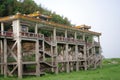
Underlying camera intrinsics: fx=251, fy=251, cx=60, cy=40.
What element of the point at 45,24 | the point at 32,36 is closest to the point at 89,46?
the point at 45,24

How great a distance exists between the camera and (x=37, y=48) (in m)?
34.6

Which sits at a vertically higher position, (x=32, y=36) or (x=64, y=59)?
(x=32, y=36)

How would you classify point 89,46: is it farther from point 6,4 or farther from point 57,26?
point 6,4

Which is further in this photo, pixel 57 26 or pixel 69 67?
pixel 69 67

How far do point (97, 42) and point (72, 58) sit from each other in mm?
12776

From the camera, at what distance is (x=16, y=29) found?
31953mm

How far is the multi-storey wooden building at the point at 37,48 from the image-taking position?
31961mm

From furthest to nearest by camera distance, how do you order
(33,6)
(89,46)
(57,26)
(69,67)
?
(33,6) → (89,46) → (69,67) → (57,26)

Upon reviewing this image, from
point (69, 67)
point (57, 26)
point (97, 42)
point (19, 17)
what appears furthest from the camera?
point (97, 42)

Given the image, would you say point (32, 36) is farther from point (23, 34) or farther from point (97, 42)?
point (97, 42)

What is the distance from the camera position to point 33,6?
61.3m

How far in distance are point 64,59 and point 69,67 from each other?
10.6ft

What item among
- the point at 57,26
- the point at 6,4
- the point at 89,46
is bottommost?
the point at 89,46

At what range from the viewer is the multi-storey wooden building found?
105 feet
